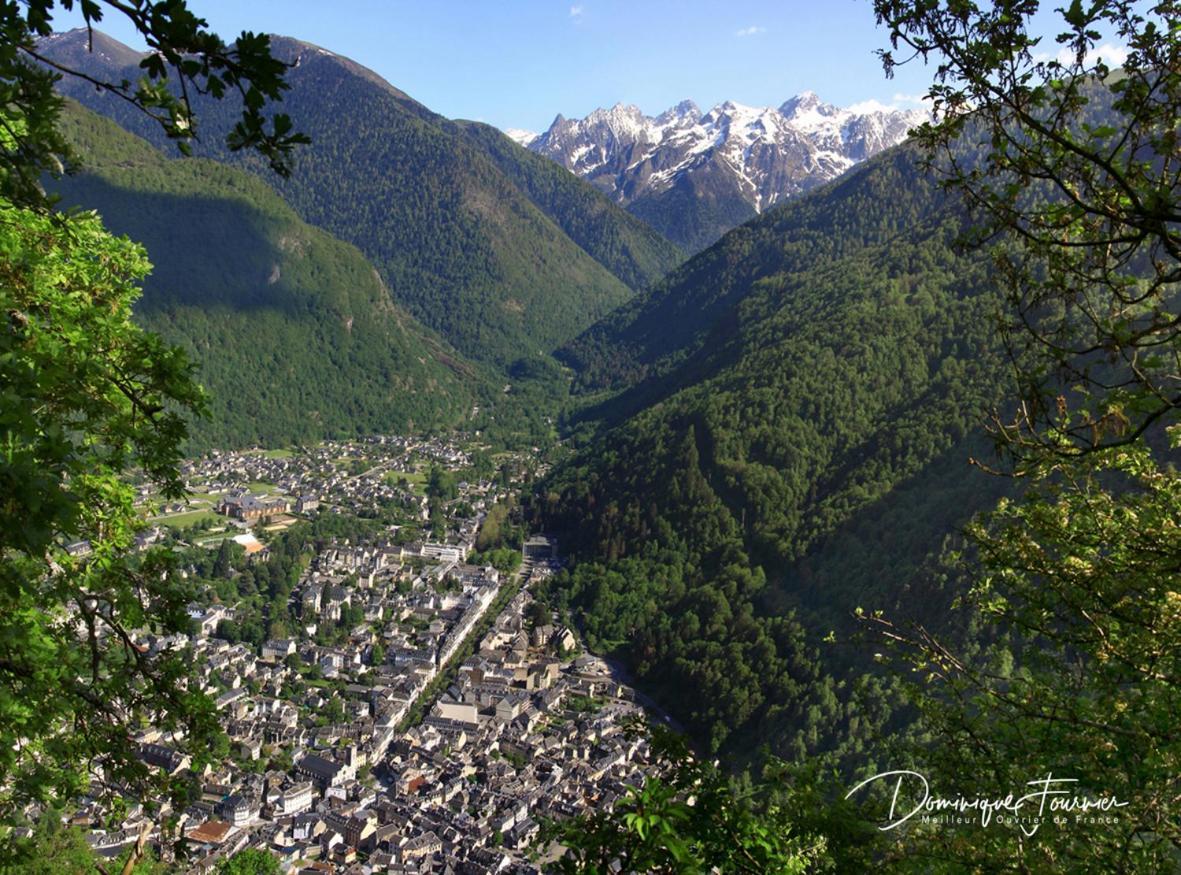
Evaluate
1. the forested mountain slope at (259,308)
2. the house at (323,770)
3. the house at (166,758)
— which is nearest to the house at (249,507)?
the forested mountain slope at (259,308)

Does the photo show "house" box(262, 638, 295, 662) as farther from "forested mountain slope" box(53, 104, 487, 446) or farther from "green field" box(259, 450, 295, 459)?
"forested mountain slope" box(53, 104, 487, 446)

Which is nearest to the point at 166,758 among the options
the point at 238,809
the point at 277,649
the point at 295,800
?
the point at 238,809

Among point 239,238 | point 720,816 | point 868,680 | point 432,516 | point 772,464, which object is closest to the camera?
point 720,816

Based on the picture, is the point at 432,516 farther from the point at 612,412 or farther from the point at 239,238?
the point at 239,238

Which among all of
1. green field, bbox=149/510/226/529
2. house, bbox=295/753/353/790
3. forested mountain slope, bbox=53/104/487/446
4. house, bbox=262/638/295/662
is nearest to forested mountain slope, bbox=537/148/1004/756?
house, bbox=295/753/353/790

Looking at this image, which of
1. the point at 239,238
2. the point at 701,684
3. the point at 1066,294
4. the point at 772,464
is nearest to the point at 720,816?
the point at 1066,294
